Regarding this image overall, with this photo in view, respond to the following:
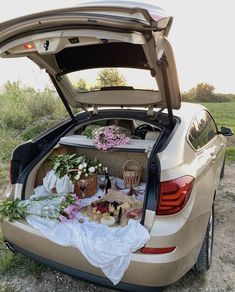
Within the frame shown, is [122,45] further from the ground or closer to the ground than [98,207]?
further from the ground

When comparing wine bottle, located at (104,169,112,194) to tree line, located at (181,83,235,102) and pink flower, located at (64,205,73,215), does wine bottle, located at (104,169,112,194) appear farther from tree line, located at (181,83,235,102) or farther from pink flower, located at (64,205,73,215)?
tree line, located at (181,83,235,102)

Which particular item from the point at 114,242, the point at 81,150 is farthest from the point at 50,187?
the point at 114,242

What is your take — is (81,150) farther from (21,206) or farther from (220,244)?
(220,244)

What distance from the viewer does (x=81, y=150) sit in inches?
127

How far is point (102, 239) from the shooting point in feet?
6.50

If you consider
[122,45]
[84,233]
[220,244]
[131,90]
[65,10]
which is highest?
[65,10]

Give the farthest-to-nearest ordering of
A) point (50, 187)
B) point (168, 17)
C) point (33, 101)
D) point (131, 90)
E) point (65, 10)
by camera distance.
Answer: point (33, 101) → point (131, 90) → point (50, 187) → point (168, 17) → point (65, 10)

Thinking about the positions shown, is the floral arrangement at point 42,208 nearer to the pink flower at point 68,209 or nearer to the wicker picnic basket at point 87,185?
the pink flower at point 68,209

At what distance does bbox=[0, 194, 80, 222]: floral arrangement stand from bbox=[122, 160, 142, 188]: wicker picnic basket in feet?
2.05

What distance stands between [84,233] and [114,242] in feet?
0.74

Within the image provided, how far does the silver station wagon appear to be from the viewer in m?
1.74

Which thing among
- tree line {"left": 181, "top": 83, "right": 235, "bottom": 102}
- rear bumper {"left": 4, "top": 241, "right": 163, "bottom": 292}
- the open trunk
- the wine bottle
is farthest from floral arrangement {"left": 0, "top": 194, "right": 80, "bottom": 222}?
tree line {"left": 181, "top": 83, "right": 235, "bottom": 102}

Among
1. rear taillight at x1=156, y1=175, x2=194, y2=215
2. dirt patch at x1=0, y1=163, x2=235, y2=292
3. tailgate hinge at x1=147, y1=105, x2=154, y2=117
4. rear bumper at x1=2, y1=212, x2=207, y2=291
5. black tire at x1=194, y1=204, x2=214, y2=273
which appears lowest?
dirt patch at x1=0, y1=163, x2=235, y2=292

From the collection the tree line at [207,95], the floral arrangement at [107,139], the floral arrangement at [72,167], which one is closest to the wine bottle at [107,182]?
the floral arrangement at [72,167]
